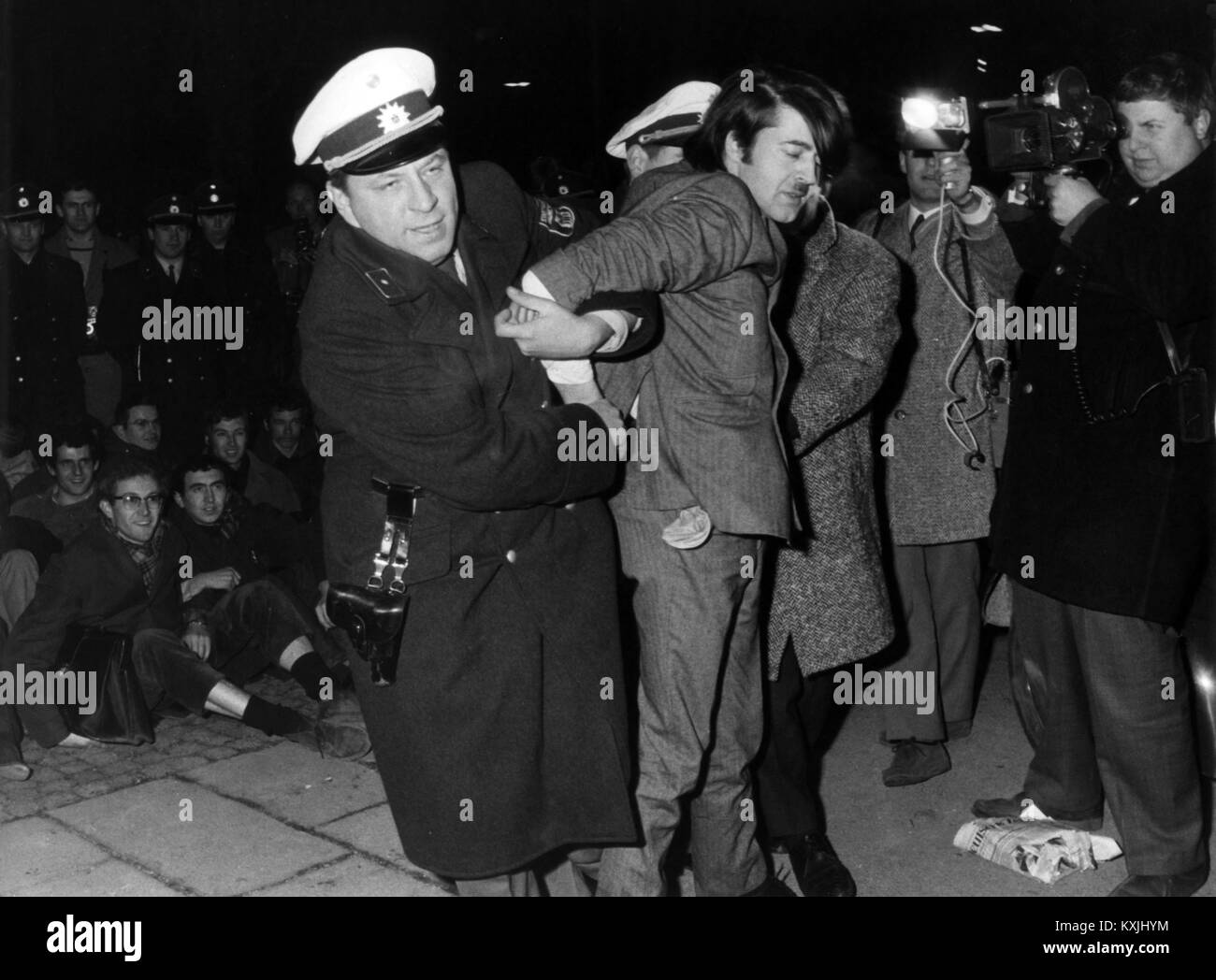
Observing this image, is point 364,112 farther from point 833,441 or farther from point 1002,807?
point 1002,807

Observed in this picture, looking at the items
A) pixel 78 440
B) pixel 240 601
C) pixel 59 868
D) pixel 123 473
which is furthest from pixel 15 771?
pixel 78 440

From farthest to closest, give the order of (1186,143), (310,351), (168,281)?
(168,281)
(1186,143)
(310,351)

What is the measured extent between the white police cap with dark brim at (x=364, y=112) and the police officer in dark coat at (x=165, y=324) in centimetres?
507

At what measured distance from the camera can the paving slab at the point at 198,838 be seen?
149 inches

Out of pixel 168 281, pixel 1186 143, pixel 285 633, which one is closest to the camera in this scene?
pixel 1186 143

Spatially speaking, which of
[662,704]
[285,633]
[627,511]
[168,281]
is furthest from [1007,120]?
[168,281]

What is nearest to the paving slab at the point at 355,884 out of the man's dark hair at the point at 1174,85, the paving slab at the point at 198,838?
the paving slab at the point at 198,838

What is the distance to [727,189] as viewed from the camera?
→ 264 cm

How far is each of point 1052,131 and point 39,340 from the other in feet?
19.2

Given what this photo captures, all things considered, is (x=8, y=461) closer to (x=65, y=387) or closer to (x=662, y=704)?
(x=65, y=387)

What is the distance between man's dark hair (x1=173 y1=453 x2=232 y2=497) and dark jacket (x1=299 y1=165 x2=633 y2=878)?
148 inches

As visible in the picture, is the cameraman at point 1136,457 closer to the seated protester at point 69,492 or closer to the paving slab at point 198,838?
the paving slab at point 198,838

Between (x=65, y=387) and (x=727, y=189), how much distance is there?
18.4 feet

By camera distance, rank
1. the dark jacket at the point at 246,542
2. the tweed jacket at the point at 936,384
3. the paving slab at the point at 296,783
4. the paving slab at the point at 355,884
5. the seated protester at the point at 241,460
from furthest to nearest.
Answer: the seated protester at the point at 241,460
the dark jacket at the point at 246,542
the paving slab at the point at 296,783
the tweed jacket at the point at 936,384
the paving slab at the point at 355,884
